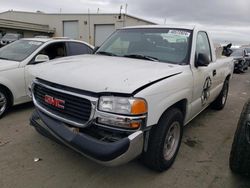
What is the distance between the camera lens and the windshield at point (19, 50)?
515 cm

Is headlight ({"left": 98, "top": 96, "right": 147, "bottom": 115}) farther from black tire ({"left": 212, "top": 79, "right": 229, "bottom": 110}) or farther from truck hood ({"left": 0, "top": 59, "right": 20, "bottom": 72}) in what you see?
black tire ({"left": 212, "top": 79, "right": 229, "bottom": 110})

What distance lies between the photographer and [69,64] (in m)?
3.09

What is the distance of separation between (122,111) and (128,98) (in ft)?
0.46

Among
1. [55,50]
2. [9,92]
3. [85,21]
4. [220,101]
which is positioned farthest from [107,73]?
[85,21]

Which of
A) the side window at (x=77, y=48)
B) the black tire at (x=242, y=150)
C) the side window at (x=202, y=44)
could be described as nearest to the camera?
the black tire at (x=242, y=150)

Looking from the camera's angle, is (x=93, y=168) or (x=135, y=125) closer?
(x=135, y=125)

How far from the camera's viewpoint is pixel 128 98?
2.32 m

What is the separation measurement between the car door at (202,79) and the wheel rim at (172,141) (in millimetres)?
624

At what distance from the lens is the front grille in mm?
2485

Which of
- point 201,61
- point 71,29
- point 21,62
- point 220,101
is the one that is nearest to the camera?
point 201,61

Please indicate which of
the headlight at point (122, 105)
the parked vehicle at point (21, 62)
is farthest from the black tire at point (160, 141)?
the parked vehicle at point (21, 62)

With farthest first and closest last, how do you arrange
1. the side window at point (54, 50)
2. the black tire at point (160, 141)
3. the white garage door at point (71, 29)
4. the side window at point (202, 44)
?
the white garage door at point (71, 29) < the side window at point (54, 50) < the side window at point (202, 44) < the black tire at point (160, 141)

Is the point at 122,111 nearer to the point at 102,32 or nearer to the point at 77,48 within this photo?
the point at 77,48

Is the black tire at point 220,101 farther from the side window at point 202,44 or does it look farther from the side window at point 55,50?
the side window at point 55,50
